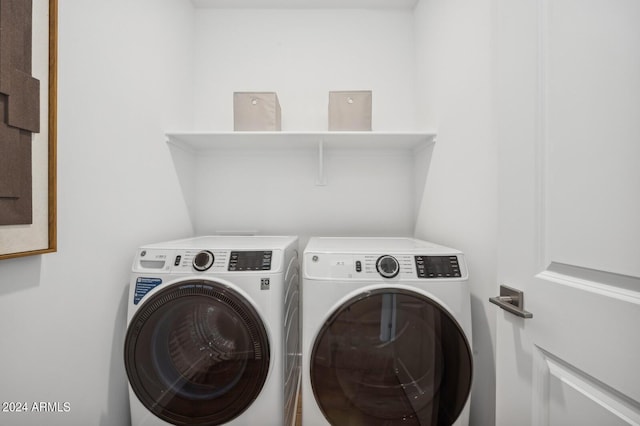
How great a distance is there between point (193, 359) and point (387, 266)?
0.91 meters

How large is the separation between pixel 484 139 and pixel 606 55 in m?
0.59

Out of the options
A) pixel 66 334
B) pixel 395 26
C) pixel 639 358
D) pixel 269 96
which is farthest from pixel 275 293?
pixel 395 26

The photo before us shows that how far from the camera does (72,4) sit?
3.31ft

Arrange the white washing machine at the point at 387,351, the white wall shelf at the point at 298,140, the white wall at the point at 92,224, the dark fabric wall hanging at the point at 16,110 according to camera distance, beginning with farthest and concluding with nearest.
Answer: the white wall shelf at the point at 298,140
the white washing machine at the point at 387,351
the white wall at the point at 92,224
the dark fabric wall hanging at the point at 16,110

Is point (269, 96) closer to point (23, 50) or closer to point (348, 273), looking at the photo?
point (23, 50)

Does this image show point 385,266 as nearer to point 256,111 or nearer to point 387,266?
point 387,266

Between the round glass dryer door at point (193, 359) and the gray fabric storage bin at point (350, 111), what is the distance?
1095 mm

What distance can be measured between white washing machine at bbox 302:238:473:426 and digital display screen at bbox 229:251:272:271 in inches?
10.8

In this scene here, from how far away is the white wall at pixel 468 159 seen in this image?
116cm

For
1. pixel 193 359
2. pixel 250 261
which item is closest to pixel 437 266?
pixel 250 261

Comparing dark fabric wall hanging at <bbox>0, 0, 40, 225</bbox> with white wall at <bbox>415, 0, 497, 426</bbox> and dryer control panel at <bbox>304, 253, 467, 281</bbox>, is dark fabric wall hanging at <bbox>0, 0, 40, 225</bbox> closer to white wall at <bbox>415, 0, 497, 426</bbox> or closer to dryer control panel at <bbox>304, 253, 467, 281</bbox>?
dryer control panel at <bbox>304, 253, 467, 281</bbox>

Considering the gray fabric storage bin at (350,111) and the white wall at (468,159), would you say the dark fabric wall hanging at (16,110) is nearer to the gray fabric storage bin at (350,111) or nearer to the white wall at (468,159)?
the gray fabric storage bin at (350,111)

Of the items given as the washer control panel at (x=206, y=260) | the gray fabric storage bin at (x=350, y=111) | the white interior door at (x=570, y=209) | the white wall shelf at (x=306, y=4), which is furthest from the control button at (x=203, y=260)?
the white wall shelf at (x=306, y=4)

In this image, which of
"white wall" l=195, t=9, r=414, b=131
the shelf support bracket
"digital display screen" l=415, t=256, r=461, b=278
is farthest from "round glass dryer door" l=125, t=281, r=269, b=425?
"white wall" l=195, t=9, r=414, b=131
